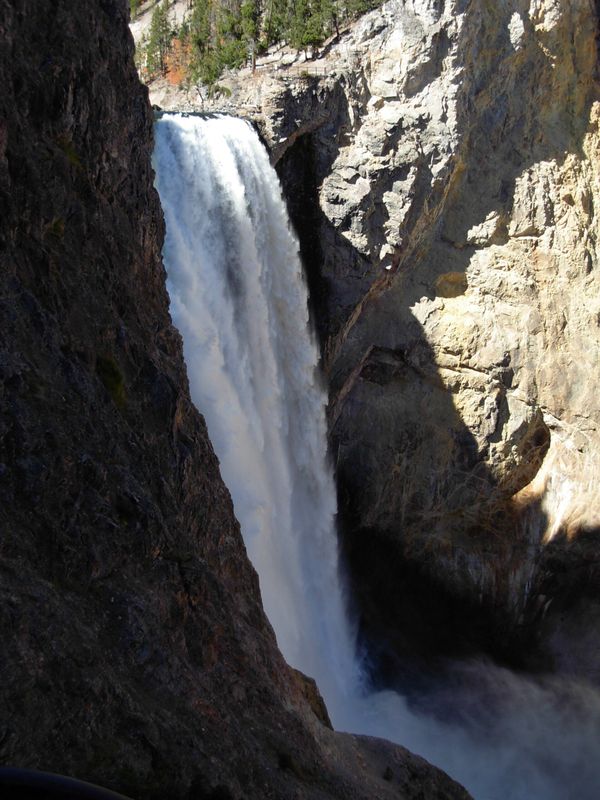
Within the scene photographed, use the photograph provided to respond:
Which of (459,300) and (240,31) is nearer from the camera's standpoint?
(459,300)

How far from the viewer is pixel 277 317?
19.8 m

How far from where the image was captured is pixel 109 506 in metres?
6.86

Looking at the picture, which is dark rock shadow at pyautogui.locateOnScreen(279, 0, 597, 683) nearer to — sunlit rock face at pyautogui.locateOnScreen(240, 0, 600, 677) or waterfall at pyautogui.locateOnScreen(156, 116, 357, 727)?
sunlit rock face at pyautogui.locateOnScreen(240, 0, 600, 677)

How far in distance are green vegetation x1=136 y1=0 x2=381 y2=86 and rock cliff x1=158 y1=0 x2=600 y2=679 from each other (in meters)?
0.98

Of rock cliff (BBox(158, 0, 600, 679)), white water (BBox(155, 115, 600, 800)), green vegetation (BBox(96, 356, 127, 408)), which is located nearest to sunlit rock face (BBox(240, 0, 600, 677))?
rock cliff (BBox(158, 0, 600, 679))

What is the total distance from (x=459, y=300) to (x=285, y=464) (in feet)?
24.1

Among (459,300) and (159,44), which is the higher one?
(159,44)

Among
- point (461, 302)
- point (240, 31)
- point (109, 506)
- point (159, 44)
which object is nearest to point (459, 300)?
point (461, 302)

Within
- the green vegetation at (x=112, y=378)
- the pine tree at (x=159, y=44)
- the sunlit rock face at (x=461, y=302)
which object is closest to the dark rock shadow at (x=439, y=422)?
the sunlit rock face at (x=461, y=302)

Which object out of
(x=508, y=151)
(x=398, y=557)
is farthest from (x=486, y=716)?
(x=508, y=151)

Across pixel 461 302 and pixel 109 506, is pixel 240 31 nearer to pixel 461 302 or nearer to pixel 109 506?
pixel 461 302

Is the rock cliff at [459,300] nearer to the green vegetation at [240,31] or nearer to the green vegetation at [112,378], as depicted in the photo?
the green vegetation at [240,31]

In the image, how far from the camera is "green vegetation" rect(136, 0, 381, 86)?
20.8 m

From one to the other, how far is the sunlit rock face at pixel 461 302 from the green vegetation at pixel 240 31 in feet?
4.22
